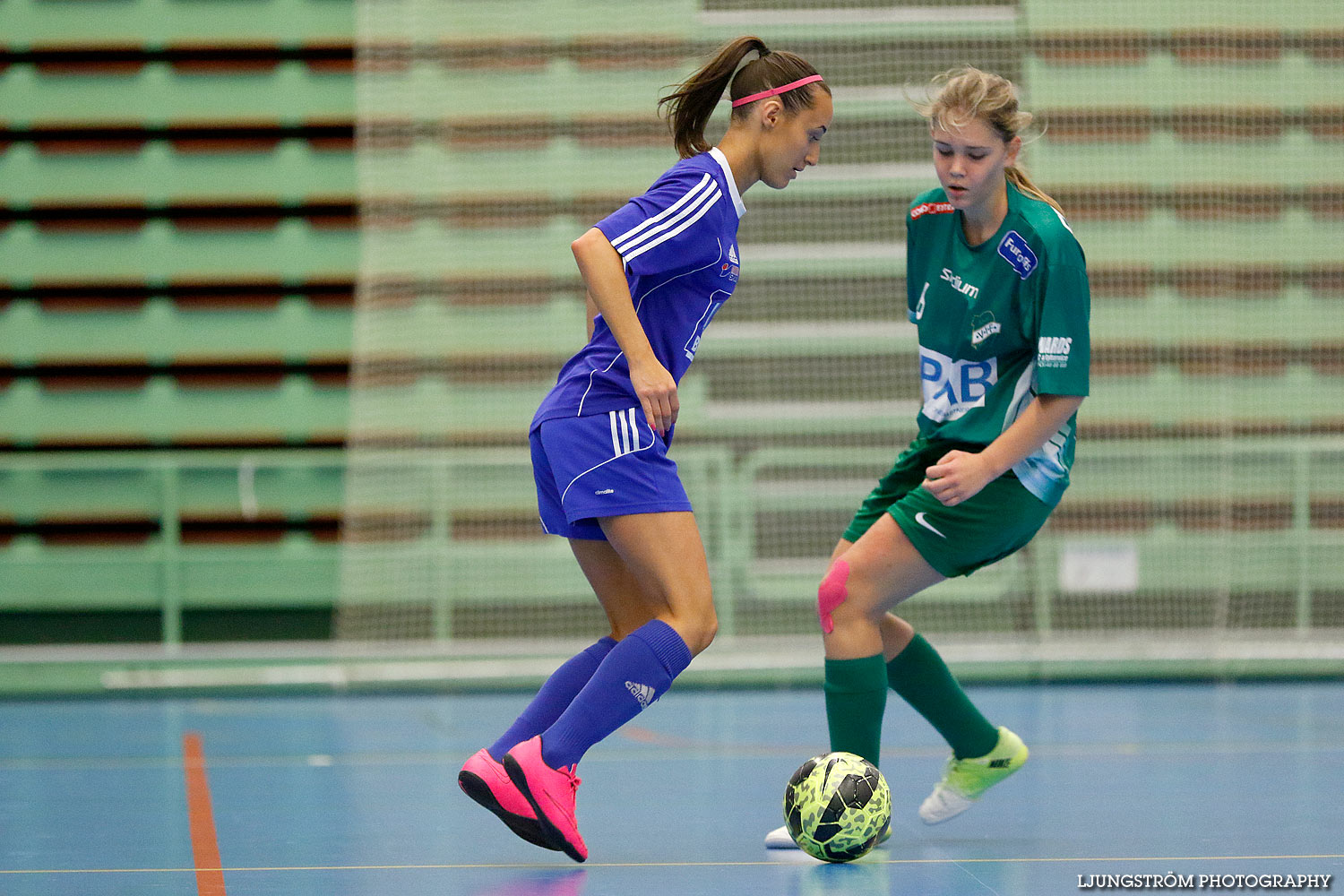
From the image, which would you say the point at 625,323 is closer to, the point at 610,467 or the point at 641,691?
the point at 610,467

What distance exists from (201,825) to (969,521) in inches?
73.3

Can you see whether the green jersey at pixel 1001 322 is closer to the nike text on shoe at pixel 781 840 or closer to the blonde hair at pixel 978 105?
the blonde hair at pixel 978 105

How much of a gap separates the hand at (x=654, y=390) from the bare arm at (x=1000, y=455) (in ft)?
1.86

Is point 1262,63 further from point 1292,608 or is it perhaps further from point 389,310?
point 389,310

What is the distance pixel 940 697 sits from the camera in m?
3.07

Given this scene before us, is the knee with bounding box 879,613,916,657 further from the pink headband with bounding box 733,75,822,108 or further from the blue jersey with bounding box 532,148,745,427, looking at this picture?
the pink headband with bounding box 733,75,822,108

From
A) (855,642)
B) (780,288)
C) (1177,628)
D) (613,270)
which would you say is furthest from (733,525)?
(613,270)

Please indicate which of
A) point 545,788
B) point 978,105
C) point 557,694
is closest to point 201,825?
point 557,694

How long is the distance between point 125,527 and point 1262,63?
6.17 meters

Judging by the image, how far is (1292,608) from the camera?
6.50m

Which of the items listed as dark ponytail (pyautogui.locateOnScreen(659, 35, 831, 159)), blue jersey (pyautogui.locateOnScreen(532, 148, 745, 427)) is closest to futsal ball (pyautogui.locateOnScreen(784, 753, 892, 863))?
blue jersey (pyautogui.locateOnScreen(532, 148, 745, 427))

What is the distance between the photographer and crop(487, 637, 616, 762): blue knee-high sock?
9.18 feet

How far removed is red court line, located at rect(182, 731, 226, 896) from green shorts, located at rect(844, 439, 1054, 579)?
1.48m

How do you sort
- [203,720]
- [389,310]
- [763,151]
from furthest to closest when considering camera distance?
[389,310] → [203,720] → [763,151]
